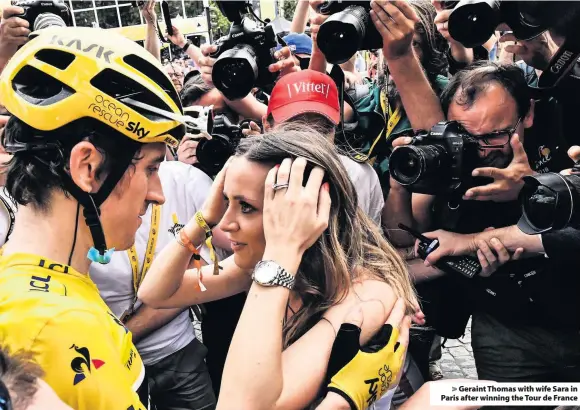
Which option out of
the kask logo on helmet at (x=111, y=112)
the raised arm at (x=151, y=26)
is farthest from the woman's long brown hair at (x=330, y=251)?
the raised arm at (x=151, y=26)

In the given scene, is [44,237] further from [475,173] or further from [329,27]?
[475,173]

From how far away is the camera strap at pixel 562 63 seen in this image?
2.18 m

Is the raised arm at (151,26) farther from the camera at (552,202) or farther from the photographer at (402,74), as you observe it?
the camera at (552,202)

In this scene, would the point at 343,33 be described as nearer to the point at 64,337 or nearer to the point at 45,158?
the point at 45,158

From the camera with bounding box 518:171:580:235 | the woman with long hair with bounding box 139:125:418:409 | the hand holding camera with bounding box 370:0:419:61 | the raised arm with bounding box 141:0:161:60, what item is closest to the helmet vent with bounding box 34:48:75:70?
the woman with long hair with bounding box 139:125:418:409

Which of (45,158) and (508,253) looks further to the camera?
(508,253)

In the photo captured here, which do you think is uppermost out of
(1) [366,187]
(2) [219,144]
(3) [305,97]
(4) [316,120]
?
(3) [305,97]

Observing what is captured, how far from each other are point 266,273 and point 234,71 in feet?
5.51

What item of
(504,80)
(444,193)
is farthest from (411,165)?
(504,80)

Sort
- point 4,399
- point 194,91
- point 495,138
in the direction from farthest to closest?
point 194,91, point 495,138, point 4,399

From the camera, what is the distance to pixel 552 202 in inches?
77.7

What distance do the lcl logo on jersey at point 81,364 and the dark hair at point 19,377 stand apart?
254 millimetres

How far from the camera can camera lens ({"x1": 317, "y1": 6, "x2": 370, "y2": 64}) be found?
8.41 ft

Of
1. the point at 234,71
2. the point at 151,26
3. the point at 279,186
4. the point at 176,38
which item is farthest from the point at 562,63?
the point at 151,26
